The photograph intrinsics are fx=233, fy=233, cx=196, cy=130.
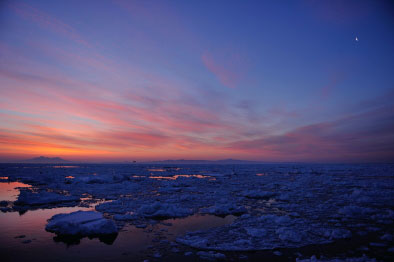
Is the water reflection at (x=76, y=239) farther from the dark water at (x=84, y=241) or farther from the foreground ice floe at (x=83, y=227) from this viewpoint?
the foreground ice floe at (x=83, y=227)

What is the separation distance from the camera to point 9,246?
20.2 ft

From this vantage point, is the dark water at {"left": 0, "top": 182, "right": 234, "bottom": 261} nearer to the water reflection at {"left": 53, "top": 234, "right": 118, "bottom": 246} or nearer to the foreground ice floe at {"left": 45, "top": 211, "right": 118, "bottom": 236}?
the water reflection at {"left": 53, "top": 234, "right": 118, "bottom": 246}

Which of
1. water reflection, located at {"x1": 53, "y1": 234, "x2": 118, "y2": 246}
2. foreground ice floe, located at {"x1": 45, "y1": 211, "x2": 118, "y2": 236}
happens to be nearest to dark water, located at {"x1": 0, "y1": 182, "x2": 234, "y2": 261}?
water reflection, located at {"x1": 53, "y1": 234, "x2": 118, "y2": 246}

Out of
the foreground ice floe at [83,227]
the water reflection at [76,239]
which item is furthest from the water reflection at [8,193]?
the water reflection at [76,239]

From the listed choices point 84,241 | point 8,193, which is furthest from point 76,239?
point 8,193

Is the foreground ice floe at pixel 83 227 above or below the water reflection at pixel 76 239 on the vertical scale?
above

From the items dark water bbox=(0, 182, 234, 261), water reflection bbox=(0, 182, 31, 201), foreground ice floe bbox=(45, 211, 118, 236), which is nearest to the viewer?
dark water bbox=(0, 182, 234, 261)

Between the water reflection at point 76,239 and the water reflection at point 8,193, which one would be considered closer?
the water reflection at point 76,239

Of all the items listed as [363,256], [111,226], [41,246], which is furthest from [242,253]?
[41,246]

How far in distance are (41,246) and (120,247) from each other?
2.12 metres

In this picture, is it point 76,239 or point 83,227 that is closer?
point 76,239

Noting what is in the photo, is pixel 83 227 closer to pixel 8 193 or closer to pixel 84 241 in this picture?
pixel 84 241

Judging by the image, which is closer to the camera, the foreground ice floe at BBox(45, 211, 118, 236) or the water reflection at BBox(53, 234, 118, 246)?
the water reflection at BBox(53, 234, 118, 246)

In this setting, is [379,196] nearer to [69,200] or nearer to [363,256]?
[363,256]
